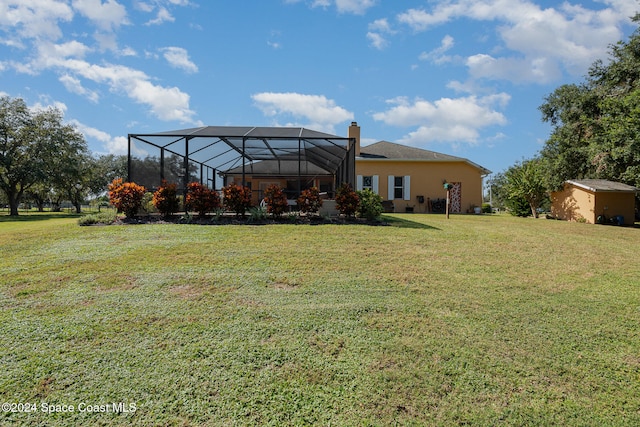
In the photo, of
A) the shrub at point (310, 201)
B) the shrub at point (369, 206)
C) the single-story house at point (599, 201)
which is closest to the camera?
the shrub at point (310, 201)

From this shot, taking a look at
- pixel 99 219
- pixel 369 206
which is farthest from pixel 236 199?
pixel 369 206

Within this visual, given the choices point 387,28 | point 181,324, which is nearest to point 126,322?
point 181,324

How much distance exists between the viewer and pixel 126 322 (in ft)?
10.8

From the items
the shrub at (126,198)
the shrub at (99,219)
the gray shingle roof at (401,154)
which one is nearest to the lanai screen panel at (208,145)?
the shrub at (126,198)

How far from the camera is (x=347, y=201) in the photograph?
9531mm

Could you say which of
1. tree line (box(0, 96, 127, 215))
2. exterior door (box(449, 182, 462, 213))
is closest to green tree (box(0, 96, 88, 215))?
tree line (box(0, 96, 127, 215))

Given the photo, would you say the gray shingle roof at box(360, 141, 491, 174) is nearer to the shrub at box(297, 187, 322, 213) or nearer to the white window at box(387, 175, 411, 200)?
the white window at box(387, 175, 411, 200)

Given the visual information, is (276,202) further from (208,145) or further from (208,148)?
(208,148)

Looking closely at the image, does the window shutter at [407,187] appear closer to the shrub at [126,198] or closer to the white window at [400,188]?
the white window at [400,188]

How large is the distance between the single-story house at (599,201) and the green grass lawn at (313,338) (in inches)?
499

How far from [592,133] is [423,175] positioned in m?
7.93

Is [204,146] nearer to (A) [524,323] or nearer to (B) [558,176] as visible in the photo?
(A) [524,323]

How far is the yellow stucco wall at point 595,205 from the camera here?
15.9 meters

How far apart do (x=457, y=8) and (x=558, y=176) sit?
13610mm
